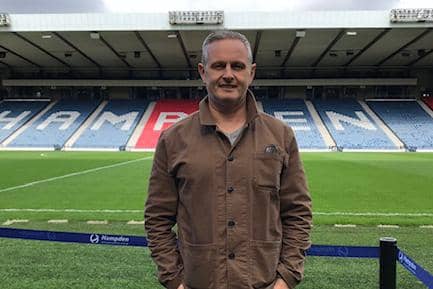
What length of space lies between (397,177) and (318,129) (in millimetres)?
23677

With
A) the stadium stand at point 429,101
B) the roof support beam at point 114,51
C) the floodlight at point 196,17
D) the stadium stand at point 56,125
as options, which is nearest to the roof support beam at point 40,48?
the stadium stand at point 56,125

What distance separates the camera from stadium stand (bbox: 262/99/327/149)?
119 feet

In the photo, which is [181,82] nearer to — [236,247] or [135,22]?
[135,22]

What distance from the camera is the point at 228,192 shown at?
7.38 feet

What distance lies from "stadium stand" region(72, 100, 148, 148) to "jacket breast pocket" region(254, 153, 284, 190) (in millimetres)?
34634

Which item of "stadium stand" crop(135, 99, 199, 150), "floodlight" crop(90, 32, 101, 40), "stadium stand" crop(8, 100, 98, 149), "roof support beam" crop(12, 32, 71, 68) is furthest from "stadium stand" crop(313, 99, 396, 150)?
"roof support beam" crop(12, 32, 71, 68)

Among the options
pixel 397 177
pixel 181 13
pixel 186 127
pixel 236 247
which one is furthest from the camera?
pixel 181 13

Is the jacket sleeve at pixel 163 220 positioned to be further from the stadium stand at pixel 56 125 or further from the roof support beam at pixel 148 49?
the stadium stand at pixel 56 125

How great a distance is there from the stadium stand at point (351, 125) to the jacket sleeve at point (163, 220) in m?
34.1

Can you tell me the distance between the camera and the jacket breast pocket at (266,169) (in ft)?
7.45

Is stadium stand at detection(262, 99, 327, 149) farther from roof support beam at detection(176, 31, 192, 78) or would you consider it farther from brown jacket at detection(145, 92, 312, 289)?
brown jacket at detection(145, 92, 312, 289)

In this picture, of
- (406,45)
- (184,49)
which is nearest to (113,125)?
(184,49)

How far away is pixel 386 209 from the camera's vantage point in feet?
32.3

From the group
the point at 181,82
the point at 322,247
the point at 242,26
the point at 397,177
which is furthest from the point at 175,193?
the point at 181,82
